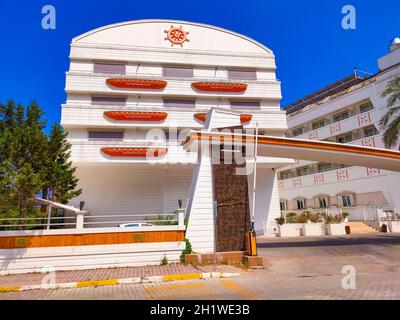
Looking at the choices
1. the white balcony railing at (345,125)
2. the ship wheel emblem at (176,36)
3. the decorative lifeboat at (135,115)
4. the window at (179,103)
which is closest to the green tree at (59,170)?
the decorative lifeboat at (135,115)

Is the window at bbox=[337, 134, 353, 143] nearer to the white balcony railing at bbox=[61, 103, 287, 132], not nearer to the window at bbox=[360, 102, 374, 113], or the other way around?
the window at bbox=[360, 102, 374, 113]

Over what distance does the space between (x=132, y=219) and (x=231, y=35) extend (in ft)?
74.7

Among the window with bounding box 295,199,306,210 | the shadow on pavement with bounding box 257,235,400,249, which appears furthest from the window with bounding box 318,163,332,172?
the shadow on pavement with bounding box 257,235,400,249

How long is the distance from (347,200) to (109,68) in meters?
30.7

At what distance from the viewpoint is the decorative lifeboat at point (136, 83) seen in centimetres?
2891

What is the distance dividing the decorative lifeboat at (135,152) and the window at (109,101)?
553 centimetres

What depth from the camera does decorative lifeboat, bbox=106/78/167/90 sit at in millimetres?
28906

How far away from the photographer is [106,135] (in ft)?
93.6

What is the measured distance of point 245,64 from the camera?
1297 inches

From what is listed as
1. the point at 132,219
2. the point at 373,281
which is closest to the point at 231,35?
the point at 132,219

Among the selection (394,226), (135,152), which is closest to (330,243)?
(394,226)

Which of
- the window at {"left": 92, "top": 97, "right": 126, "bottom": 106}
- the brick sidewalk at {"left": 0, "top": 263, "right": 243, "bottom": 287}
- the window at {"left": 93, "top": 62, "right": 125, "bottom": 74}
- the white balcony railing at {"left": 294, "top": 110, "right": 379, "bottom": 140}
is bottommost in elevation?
the brick sidewalk at {"left": 0, "top": 263, "right": 243, "bottom": 287}

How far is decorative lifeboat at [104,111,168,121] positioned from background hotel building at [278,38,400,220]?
23.0 meters

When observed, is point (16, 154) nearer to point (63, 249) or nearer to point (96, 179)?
point (63, 249)
